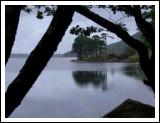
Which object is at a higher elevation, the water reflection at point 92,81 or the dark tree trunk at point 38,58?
the dark tree trunk at point 38,58

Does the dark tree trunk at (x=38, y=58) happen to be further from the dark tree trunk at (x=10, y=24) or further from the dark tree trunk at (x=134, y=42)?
the dark tree trunk at (x=134, y=42)

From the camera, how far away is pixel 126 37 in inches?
283

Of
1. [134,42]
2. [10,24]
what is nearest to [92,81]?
[134,42]

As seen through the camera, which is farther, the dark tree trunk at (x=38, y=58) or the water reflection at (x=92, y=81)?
the water reflection at (x=92, y=81)

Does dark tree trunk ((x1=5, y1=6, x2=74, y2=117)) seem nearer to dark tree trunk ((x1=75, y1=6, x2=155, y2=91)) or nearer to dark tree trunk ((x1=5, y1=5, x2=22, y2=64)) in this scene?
dark tree trunk ((x1=5, y1=5, x2=22, y2=64))

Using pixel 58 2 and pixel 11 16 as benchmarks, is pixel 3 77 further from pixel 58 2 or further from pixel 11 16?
pixel 58 2

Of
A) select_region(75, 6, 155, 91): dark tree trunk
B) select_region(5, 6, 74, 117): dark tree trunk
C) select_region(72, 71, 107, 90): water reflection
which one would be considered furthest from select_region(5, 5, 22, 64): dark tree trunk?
select_region(72, 71, 107, 90): water reflection

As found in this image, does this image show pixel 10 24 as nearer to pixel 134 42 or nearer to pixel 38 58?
pixel 38 58

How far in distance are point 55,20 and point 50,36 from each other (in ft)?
0.75

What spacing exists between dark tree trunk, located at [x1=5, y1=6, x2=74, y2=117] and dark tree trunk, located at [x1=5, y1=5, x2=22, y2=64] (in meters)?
0.45

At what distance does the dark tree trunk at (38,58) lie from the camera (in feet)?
16.8

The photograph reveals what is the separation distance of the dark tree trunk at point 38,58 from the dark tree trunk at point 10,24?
1.48 feet

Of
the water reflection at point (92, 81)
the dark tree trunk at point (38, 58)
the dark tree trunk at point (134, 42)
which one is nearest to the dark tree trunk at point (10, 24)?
the dark tree trunk at point (38, 58)

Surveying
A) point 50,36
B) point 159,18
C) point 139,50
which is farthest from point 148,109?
point 50,36
